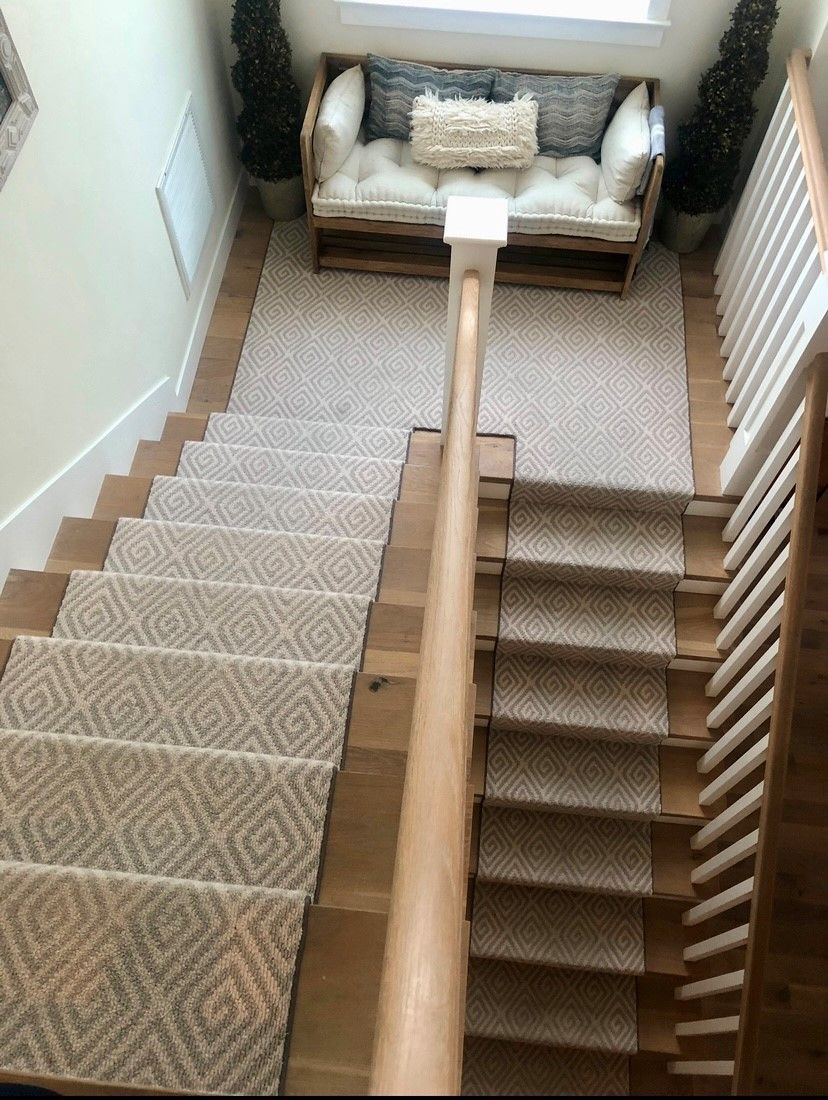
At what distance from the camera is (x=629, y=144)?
3199 millimetres

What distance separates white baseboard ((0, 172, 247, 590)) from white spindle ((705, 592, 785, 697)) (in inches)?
79.4

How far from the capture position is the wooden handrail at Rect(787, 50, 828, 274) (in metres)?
2.35

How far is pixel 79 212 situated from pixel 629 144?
6.70 ft

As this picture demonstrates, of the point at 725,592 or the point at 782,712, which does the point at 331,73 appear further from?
the point at 782,712

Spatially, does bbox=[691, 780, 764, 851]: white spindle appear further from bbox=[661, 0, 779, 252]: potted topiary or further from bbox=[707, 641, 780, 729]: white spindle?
bbox=[661, 0, 779, 252]: potted topiary

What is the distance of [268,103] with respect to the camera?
3436 millimetres

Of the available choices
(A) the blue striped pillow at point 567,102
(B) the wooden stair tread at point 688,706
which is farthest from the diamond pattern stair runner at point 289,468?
(A) the blue striped pillow at point 567,102

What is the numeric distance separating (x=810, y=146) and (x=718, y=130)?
0.78m

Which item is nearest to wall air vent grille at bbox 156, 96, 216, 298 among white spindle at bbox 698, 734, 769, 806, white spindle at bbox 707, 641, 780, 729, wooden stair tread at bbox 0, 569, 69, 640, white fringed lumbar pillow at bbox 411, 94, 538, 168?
white fringed lumbar pillow at bbox 411, 94, 538, 168

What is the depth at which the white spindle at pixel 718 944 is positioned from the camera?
7.55 feet

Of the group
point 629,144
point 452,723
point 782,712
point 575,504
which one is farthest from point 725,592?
point 452,723

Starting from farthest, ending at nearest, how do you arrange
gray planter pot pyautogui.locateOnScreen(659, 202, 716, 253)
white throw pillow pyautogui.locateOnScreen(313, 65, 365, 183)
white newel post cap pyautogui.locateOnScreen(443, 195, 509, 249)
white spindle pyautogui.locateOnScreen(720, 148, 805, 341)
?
gray planter pot pyautogui.locateOnScreen(659, 202, 716, 253)
white throw pillow pyautogui.locateOnScreen(313, 65, 365, 183)
white spindle pyautogui.locateOnScreen(720, 148, 805, 341)
white newel post cap pyautogui.locateOnScreen(443, 195, 509, 249)

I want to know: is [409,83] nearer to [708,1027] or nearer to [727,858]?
[727,858]

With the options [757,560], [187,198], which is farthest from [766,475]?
[187,198]
